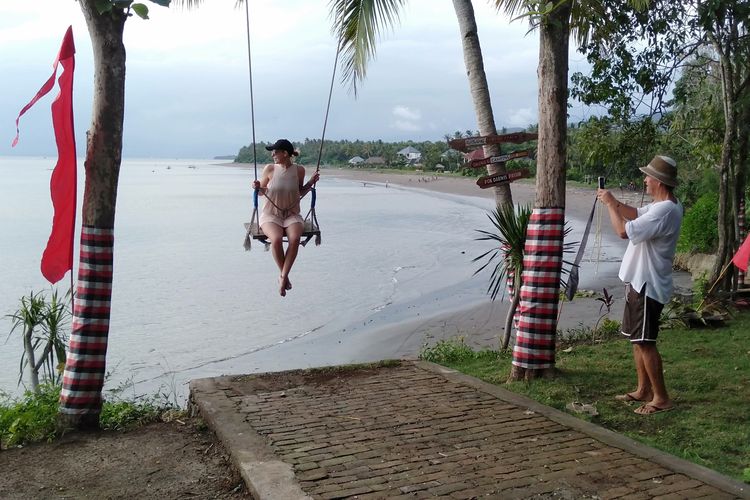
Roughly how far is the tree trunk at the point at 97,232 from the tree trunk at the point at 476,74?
5026mm

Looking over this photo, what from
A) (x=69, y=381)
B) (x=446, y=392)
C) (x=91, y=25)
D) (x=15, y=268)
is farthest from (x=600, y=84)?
(x=15, y=268)

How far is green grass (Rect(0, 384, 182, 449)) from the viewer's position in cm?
636

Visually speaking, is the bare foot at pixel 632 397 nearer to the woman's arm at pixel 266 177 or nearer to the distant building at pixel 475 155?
the distant building at pixel 475 155

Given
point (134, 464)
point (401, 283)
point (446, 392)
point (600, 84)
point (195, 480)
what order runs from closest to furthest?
point (195, 480)
point (134, 464)
point (446, 392)
point (600, 84)
point (401, 283)

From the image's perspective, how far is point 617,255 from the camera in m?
23.9

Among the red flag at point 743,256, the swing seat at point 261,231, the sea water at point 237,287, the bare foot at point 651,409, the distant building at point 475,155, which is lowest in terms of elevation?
the sea water at point 237,287

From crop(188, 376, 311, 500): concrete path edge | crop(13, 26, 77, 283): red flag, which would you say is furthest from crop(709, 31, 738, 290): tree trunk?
crop(13, 26, 77, 283): red flag

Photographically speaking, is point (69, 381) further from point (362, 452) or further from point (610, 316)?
point (610, 316)

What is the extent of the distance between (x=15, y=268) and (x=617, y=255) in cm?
1883

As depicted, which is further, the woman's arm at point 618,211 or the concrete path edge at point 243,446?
the woman's arm at point 618,211

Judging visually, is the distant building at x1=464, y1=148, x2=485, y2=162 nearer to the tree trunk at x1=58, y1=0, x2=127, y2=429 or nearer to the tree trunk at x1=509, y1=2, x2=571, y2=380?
the tree trunk at x1=509, y1=2, x2=571, y2=380

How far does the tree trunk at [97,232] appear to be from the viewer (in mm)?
6355

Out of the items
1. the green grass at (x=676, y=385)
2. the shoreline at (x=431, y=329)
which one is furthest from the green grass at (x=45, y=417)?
the shoreline at (x=431, y=329)

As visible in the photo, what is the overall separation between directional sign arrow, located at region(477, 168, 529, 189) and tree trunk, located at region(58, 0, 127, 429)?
4225 millimetres
